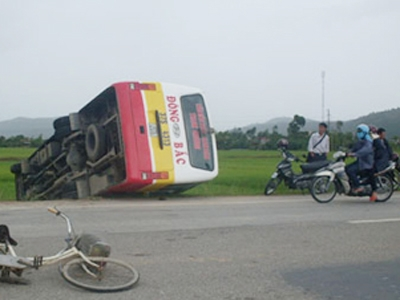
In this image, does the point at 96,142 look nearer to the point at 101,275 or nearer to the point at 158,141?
the point at 158,141

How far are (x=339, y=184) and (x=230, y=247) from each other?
210 inches

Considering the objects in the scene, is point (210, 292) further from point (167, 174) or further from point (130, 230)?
point (167, 174)

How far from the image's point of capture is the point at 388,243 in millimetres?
7266

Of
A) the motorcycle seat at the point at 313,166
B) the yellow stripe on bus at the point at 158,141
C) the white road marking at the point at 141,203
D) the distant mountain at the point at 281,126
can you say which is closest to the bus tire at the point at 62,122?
the white road marking at the point at 141,203

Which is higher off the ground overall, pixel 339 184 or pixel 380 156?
pixel 380 156

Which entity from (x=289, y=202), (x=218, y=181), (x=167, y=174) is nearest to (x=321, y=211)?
(x=289, y=202)

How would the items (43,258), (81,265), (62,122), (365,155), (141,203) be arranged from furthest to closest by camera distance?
(62,122)
(365,155)
(141,203)
(81,265)
(43,258)

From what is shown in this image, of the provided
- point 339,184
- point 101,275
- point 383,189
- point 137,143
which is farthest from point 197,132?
point 101,275

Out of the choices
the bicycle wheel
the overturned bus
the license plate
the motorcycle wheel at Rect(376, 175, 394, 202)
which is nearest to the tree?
the motorcycle wheel at Rect(376, 175, 394, 202)

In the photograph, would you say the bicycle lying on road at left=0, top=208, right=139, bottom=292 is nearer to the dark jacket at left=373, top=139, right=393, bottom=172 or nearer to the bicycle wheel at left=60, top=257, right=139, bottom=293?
the bicycle wheel at left=60, top=257, right=139, bottom=293

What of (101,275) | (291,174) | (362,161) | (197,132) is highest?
(197,132)

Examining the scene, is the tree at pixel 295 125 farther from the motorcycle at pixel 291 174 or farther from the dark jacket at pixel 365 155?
the dark jacket at pixel 365 155

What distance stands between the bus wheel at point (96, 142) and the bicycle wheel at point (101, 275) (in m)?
6.43

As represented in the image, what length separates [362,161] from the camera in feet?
38.0
